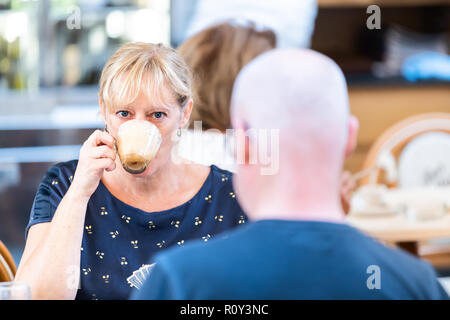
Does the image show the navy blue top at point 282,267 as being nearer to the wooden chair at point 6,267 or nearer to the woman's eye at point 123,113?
the woman's eye at point 123,113

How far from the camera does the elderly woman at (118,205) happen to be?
95 centimetres

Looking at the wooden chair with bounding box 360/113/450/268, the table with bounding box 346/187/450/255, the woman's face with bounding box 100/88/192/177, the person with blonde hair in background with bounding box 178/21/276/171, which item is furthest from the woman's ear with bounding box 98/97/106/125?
the wooden chair with bounding box 360/113/450/268

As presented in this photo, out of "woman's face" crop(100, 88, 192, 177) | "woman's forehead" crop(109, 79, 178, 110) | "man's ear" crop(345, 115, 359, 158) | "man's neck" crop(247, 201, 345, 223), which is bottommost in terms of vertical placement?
"man's neck" crop(247, 201, 345, 223)

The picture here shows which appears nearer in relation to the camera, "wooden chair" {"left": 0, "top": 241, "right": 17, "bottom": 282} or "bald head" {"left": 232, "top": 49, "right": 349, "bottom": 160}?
"bald head" {"left": 232, "top": 49, "right": 349, "bottom": 160}

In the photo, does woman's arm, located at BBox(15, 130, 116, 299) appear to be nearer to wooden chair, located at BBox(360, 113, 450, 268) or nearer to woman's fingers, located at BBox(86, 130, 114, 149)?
woman's fingers, located at BBox(86, 130, 114, 149)

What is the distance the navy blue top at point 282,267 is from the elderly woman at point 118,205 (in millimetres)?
303

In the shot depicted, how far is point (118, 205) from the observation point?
104 cm

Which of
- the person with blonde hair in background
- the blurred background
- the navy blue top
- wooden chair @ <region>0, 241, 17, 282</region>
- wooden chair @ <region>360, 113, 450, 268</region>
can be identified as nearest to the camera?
the navy blue top

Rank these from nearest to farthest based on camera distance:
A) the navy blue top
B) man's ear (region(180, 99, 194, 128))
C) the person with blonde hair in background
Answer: the navy blue top → man's ear (region(180, 99, 194, 128)) → the person with blonde hair in background

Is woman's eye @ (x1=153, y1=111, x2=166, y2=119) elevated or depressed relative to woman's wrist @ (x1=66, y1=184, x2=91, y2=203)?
elevated

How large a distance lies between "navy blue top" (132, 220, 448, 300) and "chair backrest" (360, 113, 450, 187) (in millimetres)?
1636

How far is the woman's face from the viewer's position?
3.23ft

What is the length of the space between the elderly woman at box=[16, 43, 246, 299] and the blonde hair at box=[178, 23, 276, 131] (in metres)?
0.67

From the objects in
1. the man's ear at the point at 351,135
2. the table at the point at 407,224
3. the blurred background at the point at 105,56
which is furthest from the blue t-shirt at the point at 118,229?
the blurred background at the point at 105,56
